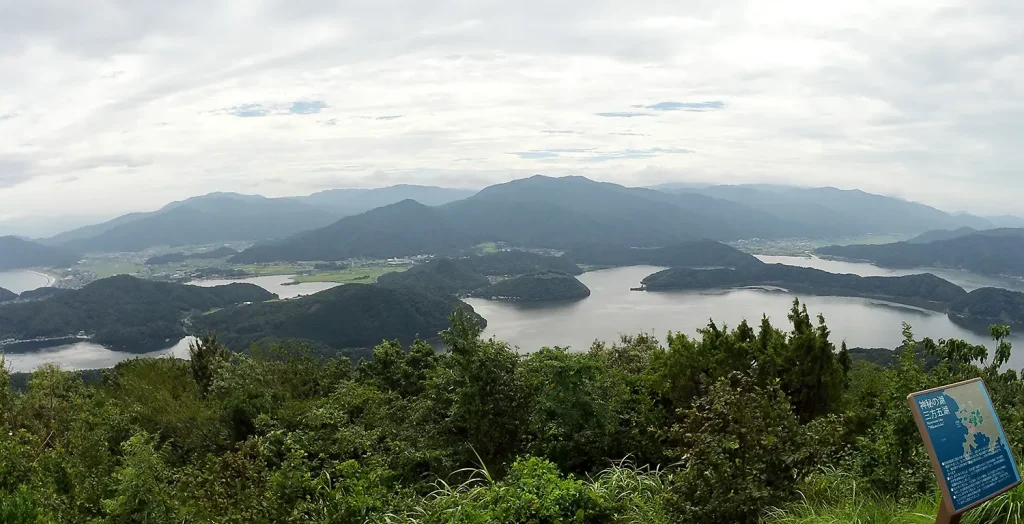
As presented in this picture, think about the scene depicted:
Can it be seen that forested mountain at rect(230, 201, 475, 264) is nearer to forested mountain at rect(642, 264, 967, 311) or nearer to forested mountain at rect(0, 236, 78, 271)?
forested mountain at rect(0, 236, 78, 271)

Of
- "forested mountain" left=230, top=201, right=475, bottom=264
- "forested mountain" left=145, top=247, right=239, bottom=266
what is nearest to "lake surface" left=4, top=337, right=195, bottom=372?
"forested mountain" left=230, top=201, right=475, bottom=264

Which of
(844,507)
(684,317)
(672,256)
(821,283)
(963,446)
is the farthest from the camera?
(672,256)

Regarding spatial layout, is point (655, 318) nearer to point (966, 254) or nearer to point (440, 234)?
point (966, 254)

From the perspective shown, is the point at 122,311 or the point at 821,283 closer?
the point at 122,311

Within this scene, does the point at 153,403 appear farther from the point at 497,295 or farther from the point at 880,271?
the point at 880,271

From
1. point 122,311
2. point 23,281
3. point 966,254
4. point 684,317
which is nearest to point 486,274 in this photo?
point 684,317

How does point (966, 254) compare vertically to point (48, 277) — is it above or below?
below

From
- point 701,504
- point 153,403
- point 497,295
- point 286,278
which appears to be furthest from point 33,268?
point 701,504
